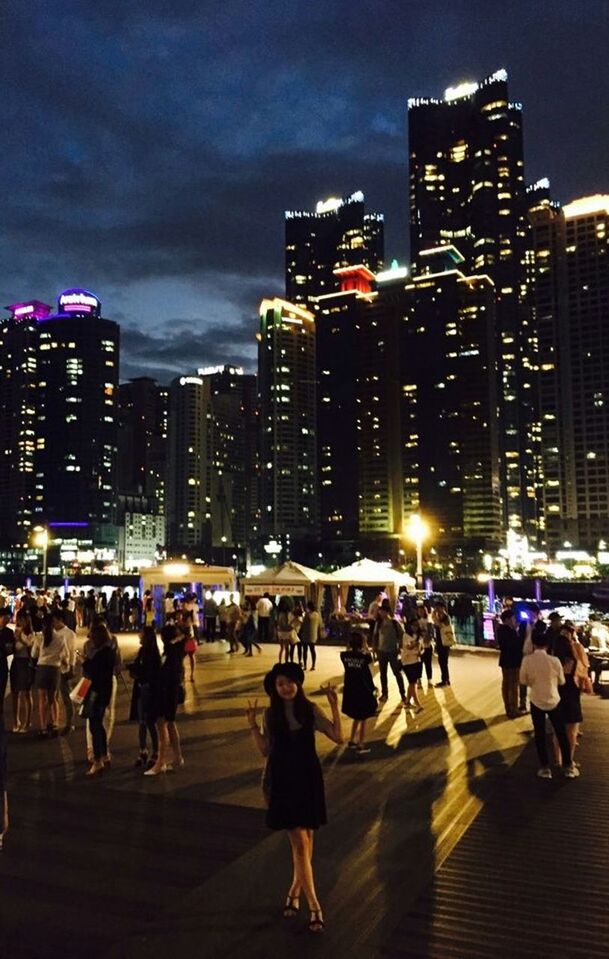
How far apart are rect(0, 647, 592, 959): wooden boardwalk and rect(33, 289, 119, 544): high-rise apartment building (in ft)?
576

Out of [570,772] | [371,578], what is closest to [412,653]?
[570,772]

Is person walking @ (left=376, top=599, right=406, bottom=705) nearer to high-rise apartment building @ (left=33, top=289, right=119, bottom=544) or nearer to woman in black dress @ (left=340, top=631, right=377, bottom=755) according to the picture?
woman in black dress @ (left=340, top=631, right=377, bottom=755)

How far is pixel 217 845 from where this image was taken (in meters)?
6.06

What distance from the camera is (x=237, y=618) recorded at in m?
21.0

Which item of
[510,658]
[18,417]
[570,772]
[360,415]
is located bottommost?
[570,772]

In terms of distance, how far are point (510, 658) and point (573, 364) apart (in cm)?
17613

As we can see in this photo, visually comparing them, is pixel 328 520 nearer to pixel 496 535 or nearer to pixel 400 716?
pixel 496 535

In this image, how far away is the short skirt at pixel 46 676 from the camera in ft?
32.9

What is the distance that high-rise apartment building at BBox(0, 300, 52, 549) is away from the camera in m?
184

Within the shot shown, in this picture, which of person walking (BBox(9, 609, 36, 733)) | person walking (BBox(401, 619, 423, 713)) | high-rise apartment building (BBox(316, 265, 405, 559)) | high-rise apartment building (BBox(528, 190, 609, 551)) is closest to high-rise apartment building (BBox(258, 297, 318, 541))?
high-rise apartment building (BBox(316, 265, 405, 559))

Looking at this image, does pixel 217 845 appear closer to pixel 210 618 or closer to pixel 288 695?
pixel 288 695

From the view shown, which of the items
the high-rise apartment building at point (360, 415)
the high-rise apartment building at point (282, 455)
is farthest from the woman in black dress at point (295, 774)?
the high-rise apartment building at point (282, 455)

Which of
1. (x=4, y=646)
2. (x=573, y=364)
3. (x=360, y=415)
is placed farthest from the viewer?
(x=360, y=415)

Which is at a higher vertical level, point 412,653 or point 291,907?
point 412,653
